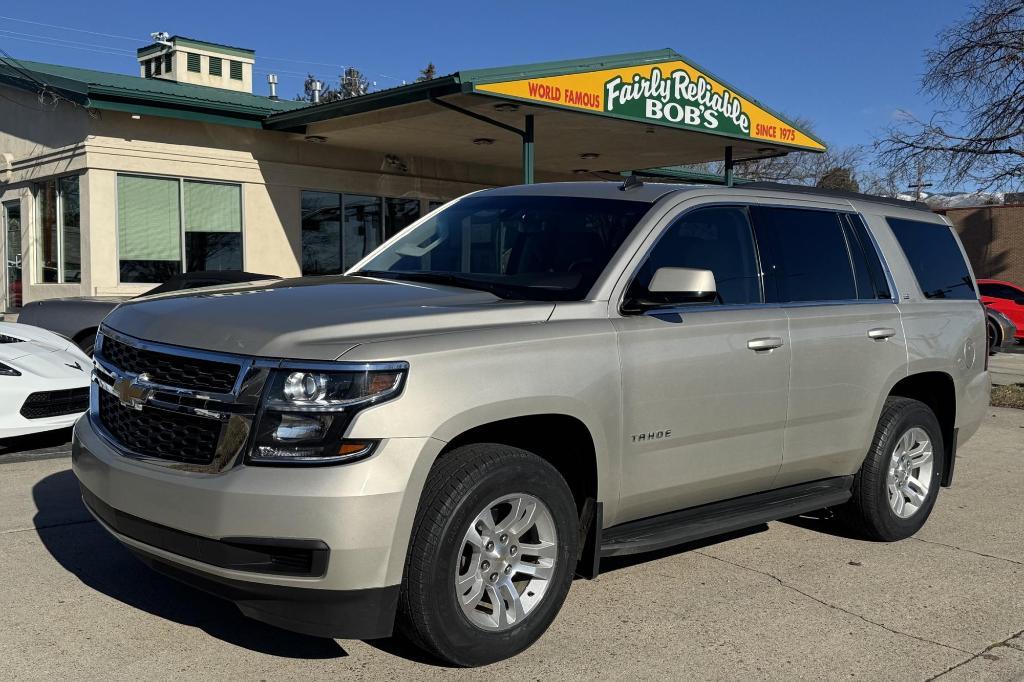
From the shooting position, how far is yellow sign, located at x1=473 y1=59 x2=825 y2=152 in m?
13.6

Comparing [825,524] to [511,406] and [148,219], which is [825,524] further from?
[148,219]

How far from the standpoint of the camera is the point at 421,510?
11.6ft

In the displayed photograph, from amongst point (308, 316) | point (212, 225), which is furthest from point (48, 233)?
point (308, 316)

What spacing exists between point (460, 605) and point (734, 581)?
6.18 ft

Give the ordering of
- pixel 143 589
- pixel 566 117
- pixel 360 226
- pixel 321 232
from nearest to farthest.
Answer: pixel 143 589 → pixel 566 117 → pixel 321 232 → pixel 360 226

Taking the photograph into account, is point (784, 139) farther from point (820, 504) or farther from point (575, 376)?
point (575, 376)

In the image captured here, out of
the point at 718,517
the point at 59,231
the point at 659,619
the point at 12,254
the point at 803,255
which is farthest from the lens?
the point at 12,254

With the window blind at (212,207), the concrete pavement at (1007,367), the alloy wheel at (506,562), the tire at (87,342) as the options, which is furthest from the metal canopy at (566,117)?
the alloy wheel at (506,562)

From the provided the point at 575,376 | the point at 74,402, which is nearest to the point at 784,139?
the point at 74,402

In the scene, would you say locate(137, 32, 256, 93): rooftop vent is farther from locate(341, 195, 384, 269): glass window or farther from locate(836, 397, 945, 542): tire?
locate(836, 397, 945, 542): tire

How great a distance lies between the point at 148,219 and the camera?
15.7m

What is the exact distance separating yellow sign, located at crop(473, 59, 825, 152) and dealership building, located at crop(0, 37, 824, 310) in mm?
27

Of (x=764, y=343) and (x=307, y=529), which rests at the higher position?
(x=764, y=343)

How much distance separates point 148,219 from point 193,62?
14061 millimetres
